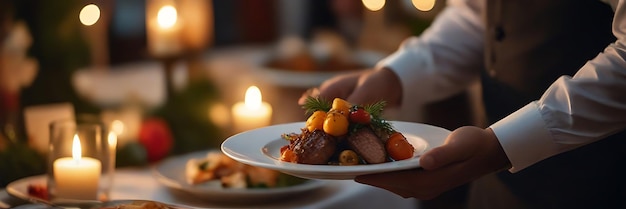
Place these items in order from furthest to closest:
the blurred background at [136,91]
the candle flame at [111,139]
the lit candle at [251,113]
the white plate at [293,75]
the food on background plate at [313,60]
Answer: the food on background plate at [313,60], the white plate at [293,75], the lit candle at [251,113], the blurred background at [136,91], the candle flame at [111,139]

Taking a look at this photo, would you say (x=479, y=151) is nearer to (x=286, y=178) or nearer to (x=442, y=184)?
(x=442, y=184)

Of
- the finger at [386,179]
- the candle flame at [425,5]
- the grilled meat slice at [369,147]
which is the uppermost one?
the candle flame at [425,5]

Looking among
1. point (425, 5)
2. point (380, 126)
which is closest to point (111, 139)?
point (380, 126)

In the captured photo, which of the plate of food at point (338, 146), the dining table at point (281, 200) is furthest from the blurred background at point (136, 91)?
the plate of food at point (338, 146)

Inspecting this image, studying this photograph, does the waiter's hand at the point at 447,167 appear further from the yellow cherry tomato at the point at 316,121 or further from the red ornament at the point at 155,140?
the red ornament at the point at 155,140

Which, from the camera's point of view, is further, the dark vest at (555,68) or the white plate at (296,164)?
the dark vest at (555,68)

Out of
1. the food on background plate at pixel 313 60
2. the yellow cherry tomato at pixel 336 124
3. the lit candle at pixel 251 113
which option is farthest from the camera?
the food on background plate at pixel 313 60

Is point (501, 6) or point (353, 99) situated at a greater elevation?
point (501, 6)

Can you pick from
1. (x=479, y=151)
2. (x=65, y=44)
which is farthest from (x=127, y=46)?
(x=479, y=151)
